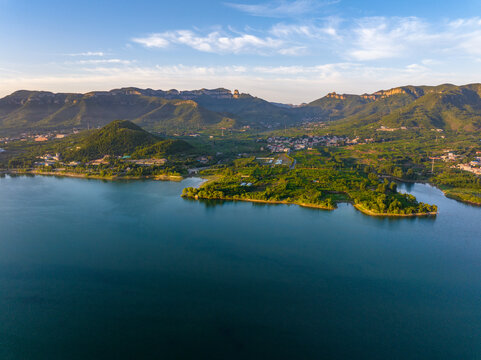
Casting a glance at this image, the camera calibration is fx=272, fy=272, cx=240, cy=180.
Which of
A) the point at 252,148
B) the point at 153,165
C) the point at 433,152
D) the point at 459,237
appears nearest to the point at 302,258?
the point at 459,237

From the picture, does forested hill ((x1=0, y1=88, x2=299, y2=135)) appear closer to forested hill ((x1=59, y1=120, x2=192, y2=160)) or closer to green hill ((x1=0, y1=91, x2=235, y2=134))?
green hill ((x1=0, y1=91, x2=235, y2=134))


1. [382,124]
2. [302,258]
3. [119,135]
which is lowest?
[302,258]

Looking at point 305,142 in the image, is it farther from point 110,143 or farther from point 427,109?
point 427,109

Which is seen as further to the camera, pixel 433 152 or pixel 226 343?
pixel 433 152

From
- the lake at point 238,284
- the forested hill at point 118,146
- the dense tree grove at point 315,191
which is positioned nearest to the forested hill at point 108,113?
the forested hill at point 118,146

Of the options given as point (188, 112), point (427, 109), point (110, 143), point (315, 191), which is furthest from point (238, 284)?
point (427, 109)

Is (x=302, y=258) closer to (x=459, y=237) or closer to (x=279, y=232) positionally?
(x=279, y=232)

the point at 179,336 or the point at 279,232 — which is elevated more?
the point at 279,232
